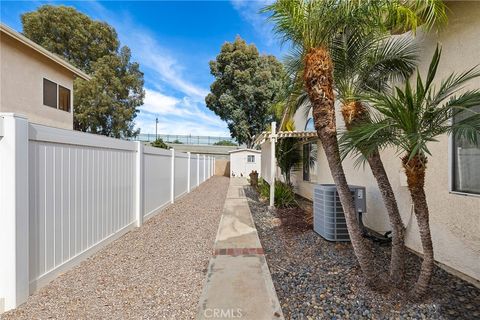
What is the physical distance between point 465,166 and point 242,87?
24082 mm

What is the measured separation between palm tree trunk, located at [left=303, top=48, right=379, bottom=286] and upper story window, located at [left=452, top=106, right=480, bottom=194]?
1773 mm

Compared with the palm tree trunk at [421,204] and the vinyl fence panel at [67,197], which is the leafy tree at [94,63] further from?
the palm tree trunk at [421,204]

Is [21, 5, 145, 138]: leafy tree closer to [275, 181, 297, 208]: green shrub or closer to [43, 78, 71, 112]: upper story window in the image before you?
[43, 78, 71, 112]: upper story window

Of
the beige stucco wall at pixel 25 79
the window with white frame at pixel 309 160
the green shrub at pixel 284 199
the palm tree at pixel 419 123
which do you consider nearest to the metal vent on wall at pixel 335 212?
the palm tree at pixel 419 123

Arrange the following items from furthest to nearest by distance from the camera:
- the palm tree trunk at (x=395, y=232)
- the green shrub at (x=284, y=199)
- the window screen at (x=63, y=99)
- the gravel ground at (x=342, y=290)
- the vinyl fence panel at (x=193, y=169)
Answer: the vinyl fence panel at (x=193, y=169) → the window screen at (x=63, y=99) → the green shrub at (x=284, y=199) → the palm tree trunk at (x=395, y=232) → the gravel ground at (x=342, y=290)

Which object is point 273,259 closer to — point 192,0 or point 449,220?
point 449,220

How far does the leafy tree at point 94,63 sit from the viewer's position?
23.0 m

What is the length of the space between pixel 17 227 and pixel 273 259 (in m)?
3.42

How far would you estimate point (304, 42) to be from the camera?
10.1 ft

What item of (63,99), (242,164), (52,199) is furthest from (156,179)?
(242,164)

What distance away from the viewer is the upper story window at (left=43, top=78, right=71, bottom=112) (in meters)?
11.5

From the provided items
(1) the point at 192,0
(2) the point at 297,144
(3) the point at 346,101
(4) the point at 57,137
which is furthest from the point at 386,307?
(1) the point at 192,0

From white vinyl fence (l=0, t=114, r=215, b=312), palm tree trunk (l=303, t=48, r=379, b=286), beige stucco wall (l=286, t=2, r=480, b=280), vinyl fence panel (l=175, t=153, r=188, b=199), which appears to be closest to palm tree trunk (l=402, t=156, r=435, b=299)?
palm tree trunk (l=303, t=48, r=379, b=286)

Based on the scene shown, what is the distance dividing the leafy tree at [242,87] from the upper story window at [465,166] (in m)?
22.9
